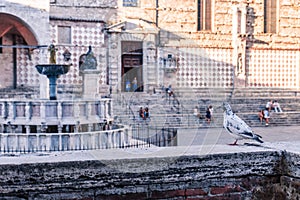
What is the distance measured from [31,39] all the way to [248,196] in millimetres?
22120

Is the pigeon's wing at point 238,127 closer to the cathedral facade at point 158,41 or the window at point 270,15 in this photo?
the cathedral facade at point 158,41

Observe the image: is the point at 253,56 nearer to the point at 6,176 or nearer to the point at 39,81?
the point at 39,81

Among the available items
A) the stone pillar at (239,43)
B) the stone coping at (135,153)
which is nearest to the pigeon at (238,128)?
the stone coping at (135,153)

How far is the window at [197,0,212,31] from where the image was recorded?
93.0 ft

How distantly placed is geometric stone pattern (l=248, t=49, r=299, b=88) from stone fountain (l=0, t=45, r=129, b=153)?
705 inches

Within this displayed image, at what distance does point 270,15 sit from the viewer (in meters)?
29.6

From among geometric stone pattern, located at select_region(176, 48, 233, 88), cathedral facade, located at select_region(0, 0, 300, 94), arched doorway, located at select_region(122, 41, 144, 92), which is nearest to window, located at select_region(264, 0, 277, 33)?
cathedral facade, located at select_region(0, 0, 300, 94)

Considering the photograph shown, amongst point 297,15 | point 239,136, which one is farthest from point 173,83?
point 239,136

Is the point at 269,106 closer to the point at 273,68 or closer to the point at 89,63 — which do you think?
the point at 273,68

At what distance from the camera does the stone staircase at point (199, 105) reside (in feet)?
70.6

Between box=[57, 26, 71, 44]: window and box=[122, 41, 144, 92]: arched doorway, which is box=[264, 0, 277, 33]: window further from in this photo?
box=[57, 26, 71, 44]: window

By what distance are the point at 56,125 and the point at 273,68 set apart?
2053 centimetres

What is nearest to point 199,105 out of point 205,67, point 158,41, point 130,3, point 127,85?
point 127,85

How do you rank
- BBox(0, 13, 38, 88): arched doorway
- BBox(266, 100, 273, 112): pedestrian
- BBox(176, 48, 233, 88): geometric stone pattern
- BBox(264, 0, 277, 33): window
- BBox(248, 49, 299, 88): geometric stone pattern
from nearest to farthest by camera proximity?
BBox(266, 100, 273, 112): pedestrian < BBox(0, 13, 38, 88): arched doorway < BBox(176, 48, 233, 88): geometric stone pattern < BBox(248, 49, 299, 88): geometric stone pattern < BBox(264, 0, 277, 33): window
